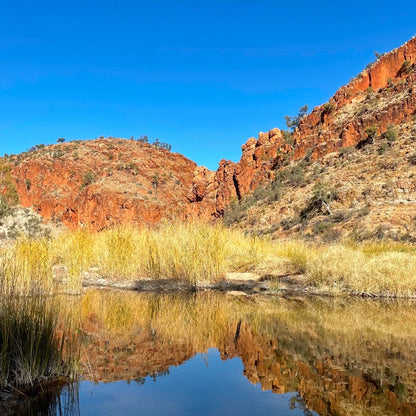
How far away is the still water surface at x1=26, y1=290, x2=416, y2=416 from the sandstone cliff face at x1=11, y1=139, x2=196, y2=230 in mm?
43146

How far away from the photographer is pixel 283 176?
149 ft

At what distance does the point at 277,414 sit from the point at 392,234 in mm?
19072

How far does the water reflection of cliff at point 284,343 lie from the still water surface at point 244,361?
2 centimetres

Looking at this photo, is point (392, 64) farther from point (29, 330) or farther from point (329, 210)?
point (29, 330)

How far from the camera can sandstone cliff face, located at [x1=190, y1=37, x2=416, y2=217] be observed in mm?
41094

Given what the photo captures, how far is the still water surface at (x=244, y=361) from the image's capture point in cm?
466

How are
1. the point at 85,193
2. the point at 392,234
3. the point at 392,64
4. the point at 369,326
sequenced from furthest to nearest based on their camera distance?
the point at 85,193
the point at 392,64
the point at 392,234
the point at 369,326

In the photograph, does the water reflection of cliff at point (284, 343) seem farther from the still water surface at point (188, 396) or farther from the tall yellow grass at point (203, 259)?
the tall yellow grass at point (203, 259)

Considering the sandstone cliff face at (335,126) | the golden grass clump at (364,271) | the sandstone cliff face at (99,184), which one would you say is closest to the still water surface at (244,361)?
the golden grass clump at (364,271)

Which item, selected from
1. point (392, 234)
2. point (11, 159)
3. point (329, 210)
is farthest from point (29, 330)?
point (11, 159)

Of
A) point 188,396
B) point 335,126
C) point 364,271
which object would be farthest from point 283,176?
point 188,396

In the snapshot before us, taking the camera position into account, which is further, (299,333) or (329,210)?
(329,210)

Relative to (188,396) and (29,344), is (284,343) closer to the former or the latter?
(188,396)

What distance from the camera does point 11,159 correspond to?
71.9 m
